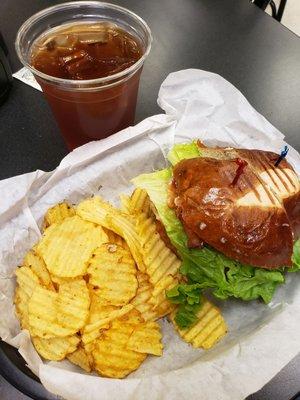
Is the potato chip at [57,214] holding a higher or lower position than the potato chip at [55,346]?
higher

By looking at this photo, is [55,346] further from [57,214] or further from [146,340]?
[57,214]

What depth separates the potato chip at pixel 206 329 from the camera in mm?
1378

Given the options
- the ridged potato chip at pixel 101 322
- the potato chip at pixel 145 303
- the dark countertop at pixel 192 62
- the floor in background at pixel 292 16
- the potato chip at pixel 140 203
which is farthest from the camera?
the floor in background at pixel 292 16

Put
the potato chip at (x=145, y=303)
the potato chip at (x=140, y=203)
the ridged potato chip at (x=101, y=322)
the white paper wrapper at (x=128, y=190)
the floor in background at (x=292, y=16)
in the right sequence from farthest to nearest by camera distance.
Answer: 1. the floor in background at (x=292, y=16)
2. the potato chip at (x=140, y=203)
3. the potato chip at (x=145, y=303)
4. the ridged potato chip at (x=101, y=322)
5. the white paper wrapper at (x=128, y=190)

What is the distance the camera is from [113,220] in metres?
1.45

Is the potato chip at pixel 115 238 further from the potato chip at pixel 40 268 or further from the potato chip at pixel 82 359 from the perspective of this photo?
the potato chip at pixel 82 359

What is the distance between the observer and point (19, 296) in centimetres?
135

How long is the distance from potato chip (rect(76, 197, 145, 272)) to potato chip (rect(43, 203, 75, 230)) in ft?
0.13

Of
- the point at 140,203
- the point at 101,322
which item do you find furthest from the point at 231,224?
the point at 101,322

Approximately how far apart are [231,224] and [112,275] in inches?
16.0

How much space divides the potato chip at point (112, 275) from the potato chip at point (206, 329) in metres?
0.18

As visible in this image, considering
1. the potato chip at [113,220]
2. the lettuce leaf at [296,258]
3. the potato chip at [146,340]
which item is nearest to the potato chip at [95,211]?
Answer: the potato chip at [113,220]

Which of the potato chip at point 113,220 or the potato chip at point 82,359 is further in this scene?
the potato chip at point 113,220

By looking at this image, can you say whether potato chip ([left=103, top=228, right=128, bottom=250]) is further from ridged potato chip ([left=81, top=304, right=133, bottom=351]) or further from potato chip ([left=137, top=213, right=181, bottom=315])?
ridged potato chip ([left=81, top=304, right=133, bottom=351])
